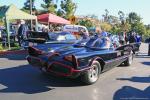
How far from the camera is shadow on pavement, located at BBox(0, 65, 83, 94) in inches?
320

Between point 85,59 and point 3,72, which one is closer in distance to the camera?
point 85,59

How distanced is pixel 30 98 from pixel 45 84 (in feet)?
4.95

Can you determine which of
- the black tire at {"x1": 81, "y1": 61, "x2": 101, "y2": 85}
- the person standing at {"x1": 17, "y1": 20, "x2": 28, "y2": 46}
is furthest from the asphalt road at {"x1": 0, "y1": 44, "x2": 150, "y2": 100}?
the person standing at {"x1": 17, "y1": 20, "x2": 28, "y2": 46}

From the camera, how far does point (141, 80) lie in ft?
32.6

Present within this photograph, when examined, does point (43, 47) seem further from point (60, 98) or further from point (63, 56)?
point (60, 98)

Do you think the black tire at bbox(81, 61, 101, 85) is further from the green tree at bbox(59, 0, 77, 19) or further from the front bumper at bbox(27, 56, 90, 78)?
the green tree at bbox(59, 0, 77, 19)

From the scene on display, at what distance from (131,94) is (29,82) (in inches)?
117

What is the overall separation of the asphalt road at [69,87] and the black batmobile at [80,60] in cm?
39

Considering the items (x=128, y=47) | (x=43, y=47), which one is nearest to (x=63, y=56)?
(x=43, y=47)

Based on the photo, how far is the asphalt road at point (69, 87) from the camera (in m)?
7.57

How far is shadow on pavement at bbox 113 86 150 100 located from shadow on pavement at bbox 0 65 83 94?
1299 millimetres

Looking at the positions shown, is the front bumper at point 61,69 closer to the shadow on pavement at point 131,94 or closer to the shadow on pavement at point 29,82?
the shadow on pavement at point 29,82

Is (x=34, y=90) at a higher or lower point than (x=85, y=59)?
lower

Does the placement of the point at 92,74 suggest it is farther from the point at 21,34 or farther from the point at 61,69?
the point at 21,34
